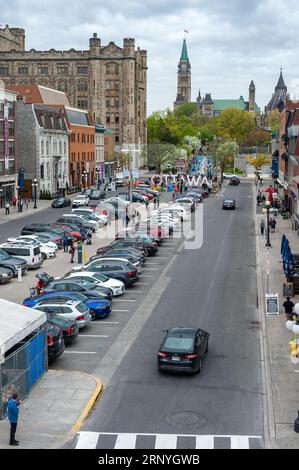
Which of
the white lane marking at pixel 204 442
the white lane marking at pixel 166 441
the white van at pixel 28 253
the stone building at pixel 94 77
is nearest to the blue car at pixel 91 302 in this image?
the white lane marking at pixel 166 441

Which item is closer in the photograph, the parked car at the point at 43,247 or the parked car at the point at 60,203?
the parked car at the point at 43,247

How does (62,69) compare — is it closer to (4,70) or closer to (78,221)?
(4,70)

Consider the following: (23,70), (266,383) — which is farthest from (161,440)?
(23,70)

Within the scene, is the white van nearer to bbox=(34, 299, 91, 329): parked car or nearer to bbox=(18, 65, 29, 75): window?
bbox=(34, 299, 91, 329): parked car

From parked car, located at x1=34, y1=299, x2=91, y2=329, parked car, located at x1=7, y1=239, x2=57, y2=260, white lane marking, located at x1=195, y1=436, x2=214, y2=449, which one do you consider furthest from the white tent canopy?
parked car, located at x1=7, y1=239, x2=57, y2=260

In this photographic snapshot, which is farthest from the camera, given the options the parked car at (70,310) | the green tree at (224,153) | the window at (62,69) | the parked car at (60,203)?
the window at (62,69)

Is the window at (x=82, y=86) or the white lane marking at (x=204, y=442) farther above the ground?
the window at (x=82, y=86)

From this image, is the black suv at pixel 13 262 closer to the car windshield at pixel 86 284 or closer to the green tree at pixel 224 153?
the car windshield at pixel 86 284

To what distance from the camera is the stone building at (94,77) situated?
14350 cm

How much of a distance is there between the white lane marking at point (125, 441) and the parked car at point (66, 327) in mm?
7820

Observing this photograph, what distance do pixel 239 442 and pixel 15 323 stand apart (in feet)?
23.9

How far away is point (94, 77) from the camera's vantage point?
144 m

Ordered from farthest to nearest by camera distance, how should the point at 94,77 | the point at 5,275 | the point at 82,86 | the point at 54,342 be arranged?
the point at 82,86 < the point at 94,77 < the point at 5,275 < the point at 54,342

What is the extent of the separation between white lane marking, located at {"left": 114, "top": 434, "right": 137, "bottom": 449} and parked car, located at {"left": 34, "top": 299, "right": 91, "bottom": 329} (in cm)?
951
